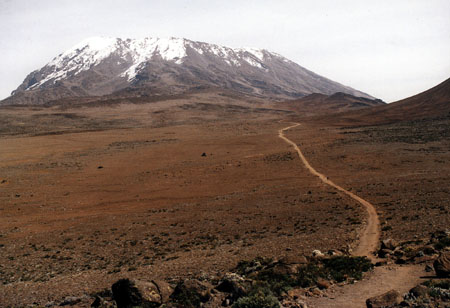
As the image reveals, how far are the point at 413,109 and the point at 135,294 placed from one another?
281 feet

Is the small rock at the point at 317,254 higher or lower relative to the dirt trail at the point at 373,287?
lower

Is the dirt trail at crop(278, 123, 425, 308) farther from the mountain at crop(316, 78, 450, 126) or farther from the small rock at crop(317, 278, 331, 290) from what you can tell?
the mountain at crop(316, 78, 450, 126)

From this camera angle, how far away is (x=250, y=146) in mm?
52156

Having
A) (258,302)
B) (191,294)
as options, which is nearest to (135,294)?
(191,294)

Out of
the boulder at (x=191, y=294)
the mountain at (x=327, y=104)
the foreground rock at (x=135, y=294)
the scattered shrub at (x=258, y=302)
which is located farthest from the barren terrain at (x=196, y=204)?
the mountain at (x=327, y=104)

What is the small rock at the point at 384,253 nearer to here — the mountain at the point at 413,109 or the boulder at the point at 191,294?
the boulder at the point at 191,294

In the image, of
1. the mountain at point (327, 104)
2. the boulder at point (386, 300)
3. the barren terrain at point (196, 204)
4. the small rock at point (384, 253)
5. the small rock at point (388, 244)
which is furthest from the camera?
the mountain at point (327, 104)

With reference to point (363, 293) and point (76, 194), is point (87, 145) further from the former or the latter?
point (363, 293)

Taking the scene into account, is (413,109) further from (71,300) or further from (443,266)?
(71,300)

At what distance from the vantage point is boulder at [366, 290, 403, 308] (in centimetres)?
766

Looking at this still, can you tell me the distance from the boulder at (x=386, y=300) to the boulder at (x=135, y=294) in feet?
17.6

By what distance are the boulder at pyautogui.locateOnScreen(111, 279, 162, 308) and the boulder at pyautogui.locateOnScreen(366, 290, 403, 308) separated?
5.37 m

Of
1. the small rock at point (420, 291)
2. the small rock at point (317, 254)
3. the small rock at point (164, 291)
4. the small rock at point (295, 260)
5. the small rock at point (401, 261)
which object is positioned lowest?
the small rock at point (164, 291)

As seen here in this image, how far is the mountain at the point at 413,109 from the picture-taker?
2837 inches
